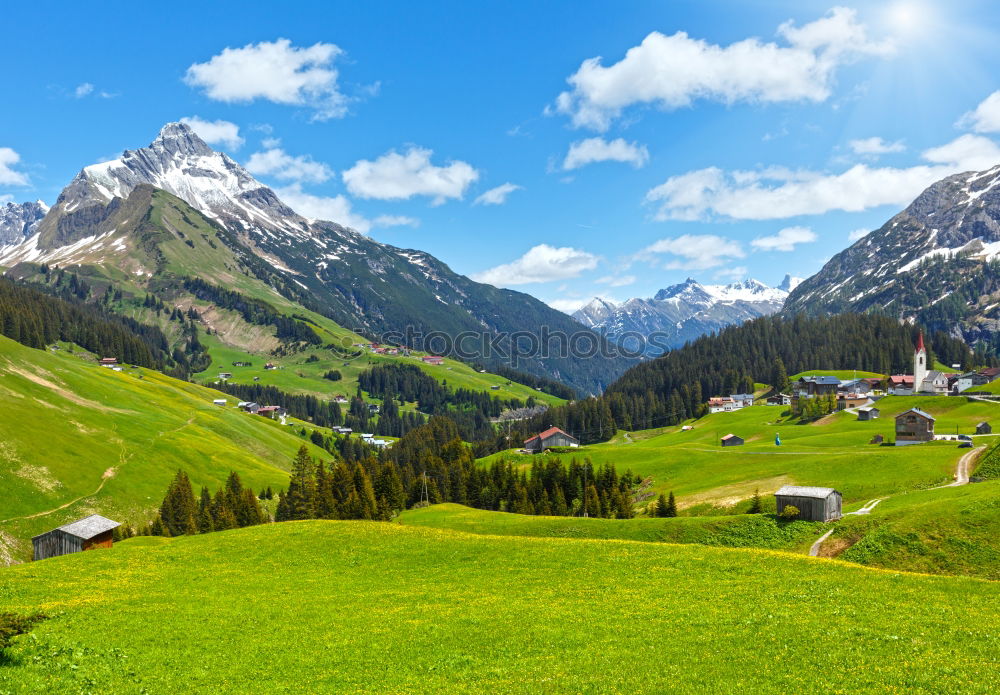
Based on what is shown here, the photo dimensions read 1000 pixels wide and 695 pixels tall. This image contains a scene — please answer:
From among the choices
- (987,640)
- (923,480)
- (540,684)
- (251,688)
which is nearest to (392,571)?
(251,688)

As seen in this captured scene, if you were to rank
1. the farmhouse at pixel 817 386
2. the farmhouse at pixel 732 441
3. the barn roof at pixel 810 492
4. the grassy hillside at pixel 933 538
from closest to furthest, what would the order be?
the grassy hillside at pixel 933 538
the barn roof at pixel 810 492
the farmhouse at pixel 732 441
the farmhouse at pixel 817 386

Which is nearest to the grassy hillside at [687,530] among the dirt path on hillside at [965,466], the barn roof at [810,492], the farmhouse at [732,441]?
the barn roof at [810,492]

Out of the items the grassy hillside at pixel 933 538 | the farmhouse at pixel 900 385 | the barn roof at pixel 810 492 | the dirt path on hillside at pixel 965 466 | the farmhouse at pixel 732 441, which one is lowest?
the farmhouse at pixel 732 441

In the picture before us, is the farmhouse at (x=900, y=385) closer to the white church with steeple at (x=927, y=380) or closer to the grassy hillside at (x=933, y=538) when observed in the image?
the white church with steeple at (x=927, y=380)

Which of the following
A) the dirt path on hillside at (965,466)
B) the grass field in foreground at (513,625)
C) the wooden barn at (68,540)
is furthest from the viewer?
the dirt path on hillside at (965,466)

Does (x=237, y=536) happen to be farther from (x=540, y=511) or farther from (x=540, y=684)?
(x=540, y=511)

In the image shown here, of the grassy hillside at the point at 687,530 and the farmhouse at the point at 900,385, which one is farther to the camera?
the farmhouse at the point at 900,385

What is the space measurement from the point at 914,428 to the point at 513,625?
104m

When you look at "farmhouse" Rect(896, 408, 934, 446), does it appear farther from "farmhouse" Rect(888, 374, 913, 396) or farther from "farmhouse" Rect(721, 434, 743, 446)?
"farmhouse" Rect(888, 374, 913, 396)

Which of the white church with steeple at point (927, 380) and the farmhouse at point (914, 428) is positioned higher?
the white church with steeple at point (927, 380)

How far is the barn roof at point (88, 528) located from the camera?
65.3m

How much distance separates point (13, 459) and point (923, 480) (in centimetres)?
12986

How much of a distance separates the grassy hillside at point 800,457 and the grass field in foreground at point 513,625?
146 ft

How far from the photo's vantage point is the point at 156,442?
429 feet
